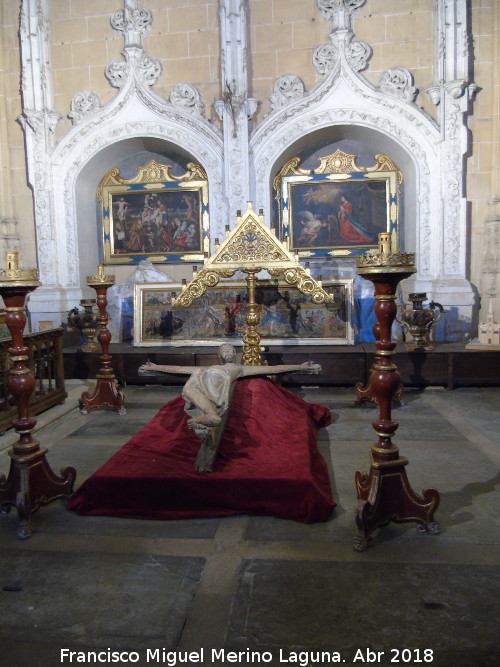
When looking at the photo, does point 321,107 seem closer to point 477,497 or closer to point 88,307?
point 88,307

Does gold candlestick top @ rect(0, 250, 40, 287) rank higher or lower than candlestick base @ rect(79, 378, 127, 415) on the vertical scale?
higher

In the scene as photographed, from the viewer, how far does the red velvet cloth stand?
337 centimetres

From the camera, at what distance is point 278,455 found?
3.84 m

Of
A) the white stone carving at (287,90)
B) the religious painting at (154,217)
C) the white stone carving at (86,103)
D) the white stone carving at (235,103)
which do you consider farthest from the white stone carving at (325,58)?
the white stone carving at (86,103)

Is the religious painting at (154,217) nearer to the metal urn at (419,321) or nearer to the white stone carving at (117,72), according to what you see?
the white stone carving at (117,72)

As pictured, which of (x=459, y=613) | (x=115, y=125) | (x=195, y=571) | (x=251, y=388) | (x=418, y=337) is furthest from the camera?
(x=115, y=125)

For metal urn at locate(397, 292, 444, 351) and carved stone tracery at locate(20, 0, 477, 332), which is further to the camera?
carved stone tracery at locate(20, 0, 477, 332)

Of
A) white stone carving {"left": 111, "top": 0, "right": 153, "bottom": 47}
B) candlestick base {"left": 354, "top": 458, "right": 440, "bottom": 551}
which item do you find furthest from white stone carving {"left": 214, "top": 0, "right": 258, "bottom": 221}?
candlestick base {"left": 354, "top": 458, "right": 440, "bottom": 551}

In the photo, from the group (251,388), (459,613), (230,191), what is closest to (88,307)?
(230,191)

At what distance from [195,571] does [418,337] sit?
194 inches

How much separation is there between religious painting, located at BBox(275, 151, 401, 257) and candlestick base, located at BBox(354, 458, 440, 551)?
5822 mm

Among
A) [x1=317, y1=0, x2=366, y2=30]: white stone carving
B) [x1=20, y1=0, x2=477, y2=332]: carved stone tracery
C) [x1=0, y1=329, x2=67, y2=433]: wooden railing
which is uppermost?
[x1=317, y1=0, x2=366, y2=30]: white stone carving

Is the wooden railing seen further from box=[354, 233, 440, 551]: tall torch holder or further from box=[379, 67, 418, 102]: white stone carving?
box=[379, 67, 418, 102]: white stone carving

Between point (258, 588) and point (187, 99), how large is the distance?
24.3 feet
